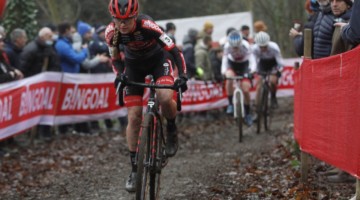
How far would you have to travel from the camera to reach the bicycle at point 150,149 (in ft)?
19.9

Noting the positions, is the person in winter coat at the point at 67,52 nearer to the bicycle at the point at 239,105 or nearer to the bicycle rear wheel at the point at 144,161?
the bicycle at the point at 239,105

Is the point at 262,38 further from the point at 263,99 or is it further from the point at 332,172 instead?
the point at 332,172

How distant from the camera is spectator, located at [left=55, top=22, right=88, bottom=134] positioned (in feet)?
46.0

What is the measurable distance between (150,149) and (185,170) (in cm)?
340

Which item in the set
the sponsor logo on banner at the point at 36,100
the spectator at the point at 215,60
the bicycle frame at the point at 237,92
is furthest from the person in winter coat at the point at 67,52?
the spectator at the point at 215,60

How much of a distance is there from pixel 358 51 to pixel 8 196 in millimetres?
4969

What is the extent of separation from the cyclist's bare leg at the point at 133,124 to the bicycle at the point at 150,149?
16cm

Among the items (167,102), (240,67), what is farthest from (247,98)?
(167,102)

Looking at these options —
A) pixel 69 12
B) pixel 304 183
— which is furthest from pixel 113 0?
pixel 69 12

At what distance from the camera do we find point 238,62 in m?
14.2

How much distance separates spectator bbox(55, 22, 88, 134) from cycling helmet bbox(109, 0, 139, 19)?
24.4 ft

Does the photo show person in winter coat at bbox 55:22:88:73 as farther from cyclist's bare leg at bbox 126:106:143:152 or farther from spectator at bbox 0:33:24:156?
cyclist's bare leg at bbox 126:106:143:152

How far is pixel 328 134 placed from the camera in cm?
644

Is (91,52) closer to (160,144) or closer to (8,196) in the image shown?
(8,196)
